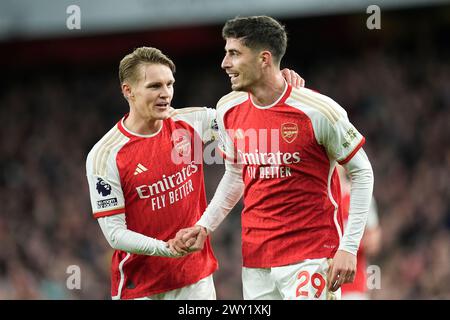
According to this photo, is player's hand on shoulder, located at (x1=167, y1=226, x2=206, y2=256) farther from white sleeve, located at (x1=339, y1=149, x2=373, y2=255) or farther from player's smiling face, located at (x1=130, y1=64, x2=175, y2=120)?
white sleeve, located at (x1=339, y1=149, x2=373, y2=255)

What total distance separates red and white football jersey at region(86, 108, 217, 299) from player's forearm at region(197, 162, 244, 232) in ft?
0.54

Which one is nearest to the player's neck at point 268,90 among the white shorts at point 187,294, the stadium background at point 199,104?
the white shorts at point 187,294

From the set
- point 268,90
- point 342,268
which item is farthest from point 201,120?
point 342,268

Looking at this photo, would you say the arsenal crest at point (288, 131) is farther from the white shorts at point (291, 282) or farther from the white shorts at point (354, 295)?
the white shorts at point (354, 295)

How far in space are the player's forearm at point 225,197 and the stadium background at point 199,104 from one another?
5.42 metres

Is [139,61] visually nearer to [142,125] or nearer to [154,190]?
[142,125]

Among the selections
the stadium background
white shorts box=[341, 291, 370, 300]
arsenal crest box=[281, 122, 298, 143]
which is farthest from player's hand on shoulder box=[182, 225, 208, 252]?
the stadium background

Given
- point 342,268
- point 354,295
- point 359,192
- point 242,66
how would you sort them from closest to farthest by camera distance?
point 342,268 → point 359,192 → point 242,66 → point 354,295

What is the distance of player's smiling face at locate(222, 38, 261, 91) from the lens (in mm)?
4809

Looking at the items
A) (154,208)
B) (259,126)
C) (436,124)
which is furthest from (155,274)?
(436,124)

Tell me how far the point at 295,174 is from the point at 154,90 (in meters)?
0.97

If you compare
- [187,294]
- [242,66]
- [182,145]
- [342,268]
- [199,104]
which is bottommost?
[187,294]

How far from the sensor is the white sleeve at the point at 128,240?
16.4 feet

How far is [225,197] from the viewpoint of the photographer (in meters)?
5.16
